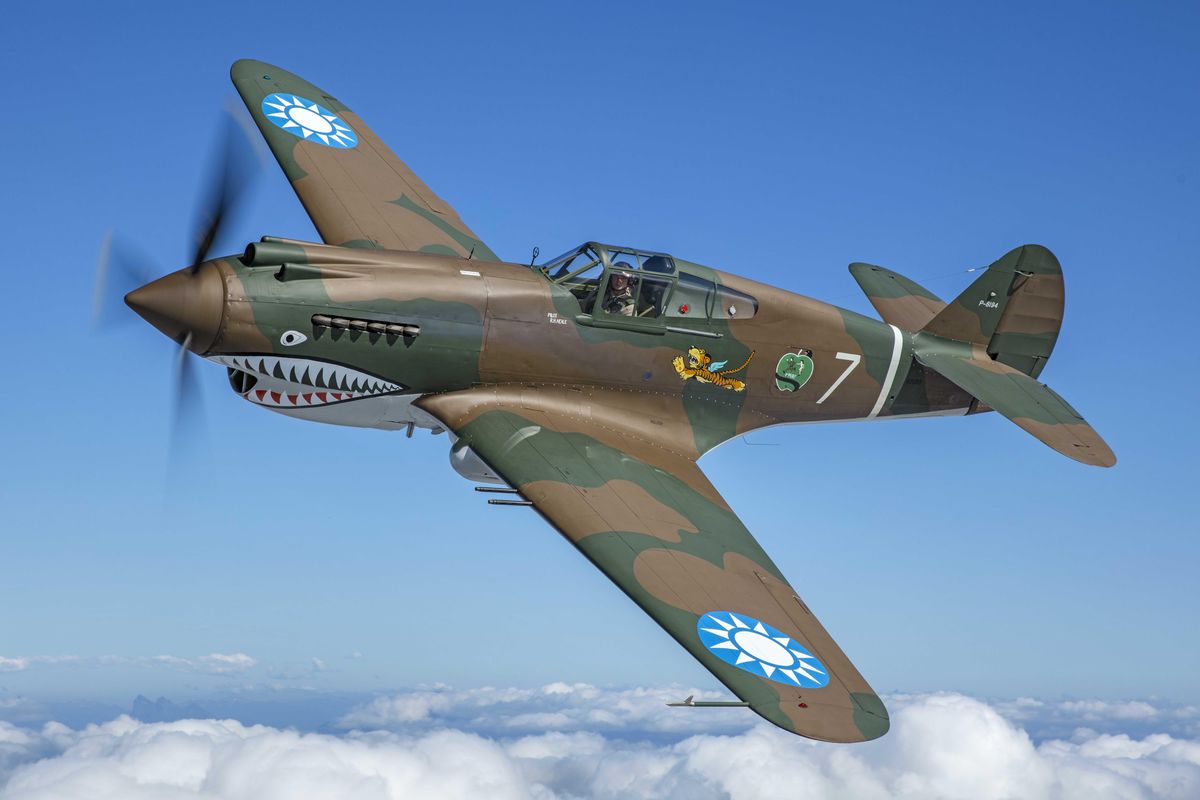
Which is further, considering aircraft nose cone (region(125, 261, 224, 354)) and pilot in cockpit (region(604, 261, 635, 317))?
pilot in cockpit (region(604, 261, 635, 317))

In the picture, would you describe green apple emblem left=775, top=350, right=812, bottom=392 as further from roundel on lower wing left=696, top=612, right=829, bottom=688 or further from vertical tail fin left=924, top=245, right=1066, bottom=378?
roundel on lower wing left=696, top=612, right=829, bottom=688

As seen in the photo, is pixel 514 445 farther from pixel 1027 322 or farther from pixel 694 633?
pixel 1027 322

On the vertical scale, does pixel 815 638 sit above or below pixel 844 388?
below

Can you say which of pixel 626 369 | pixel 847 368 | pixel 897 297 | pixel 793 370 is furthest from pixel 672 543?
pixel 897 297

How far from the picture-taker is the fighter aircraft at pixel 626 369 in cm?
1447

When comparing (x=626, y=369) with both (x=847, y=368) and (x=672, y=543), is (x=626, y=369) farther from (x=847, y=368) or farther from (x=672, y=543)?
(x=847, y=368)

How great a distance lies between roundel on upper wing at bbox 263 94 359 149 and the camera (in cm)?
2127

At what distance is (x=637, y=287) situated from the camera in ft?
56.6

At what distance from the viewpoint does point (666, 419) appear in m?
17.6

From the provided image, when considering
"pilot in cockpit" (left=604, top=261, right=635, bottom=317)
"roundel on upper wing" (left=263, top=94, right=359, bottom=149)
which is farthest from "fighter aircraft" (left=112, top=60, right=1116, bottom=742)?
"roundel on upper wing" (left=263, top=94, right=359, bottom=149)

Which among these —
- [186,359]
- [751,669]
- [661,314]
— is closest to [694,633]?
[751,669]

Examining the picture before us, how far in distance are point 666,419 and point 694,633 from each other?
4486mm

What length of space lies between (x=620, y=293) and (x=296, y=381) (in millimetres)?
4247

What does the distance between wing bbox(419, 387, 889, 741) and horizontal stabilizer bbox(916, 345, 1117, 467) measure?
4.34 metres
